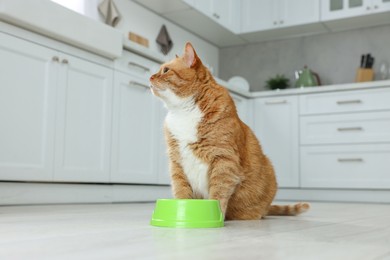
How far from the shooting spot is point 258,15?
5.00 meters

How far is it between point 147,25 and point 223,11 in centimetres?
86

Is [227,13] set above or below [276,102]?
above

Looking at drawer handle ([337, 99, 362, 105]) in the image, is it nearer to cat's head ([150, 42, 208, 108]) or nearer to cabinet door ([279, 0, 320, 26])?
cabinet door ([279, 0, 320, 26])

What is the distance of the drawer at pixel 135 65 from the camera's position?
10.2 ft

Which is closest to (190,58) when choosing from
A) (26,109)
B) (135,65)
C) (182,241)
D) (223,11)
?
(182,241)

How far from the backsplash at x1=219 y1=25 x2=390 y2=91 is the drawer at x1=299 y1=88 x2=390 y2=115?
2.16 feet

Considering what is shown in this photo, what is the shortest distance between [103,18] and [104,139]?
132 centimetres

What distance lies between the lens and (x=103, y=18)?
3809 millimetres

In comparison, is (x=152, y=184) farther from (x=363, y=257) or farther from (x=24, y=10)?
(x=363, y=257)

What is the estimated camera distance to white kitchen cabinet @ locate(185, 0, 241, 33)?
437 cm

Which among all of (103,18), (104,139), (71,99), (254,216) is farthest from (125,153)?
(254,216)

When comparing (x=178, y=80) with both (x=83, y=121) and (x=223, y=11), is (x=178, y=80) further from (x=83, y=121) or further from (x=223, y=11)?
(x=223, y=11)

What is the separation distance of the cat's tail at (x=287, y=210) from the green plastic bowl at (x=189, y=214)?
624 mm

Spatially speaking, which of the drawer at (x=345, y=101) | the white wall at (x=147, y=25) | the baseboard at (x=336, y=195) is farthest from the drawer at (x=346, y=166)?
the white wall at (x=147, y=25)
